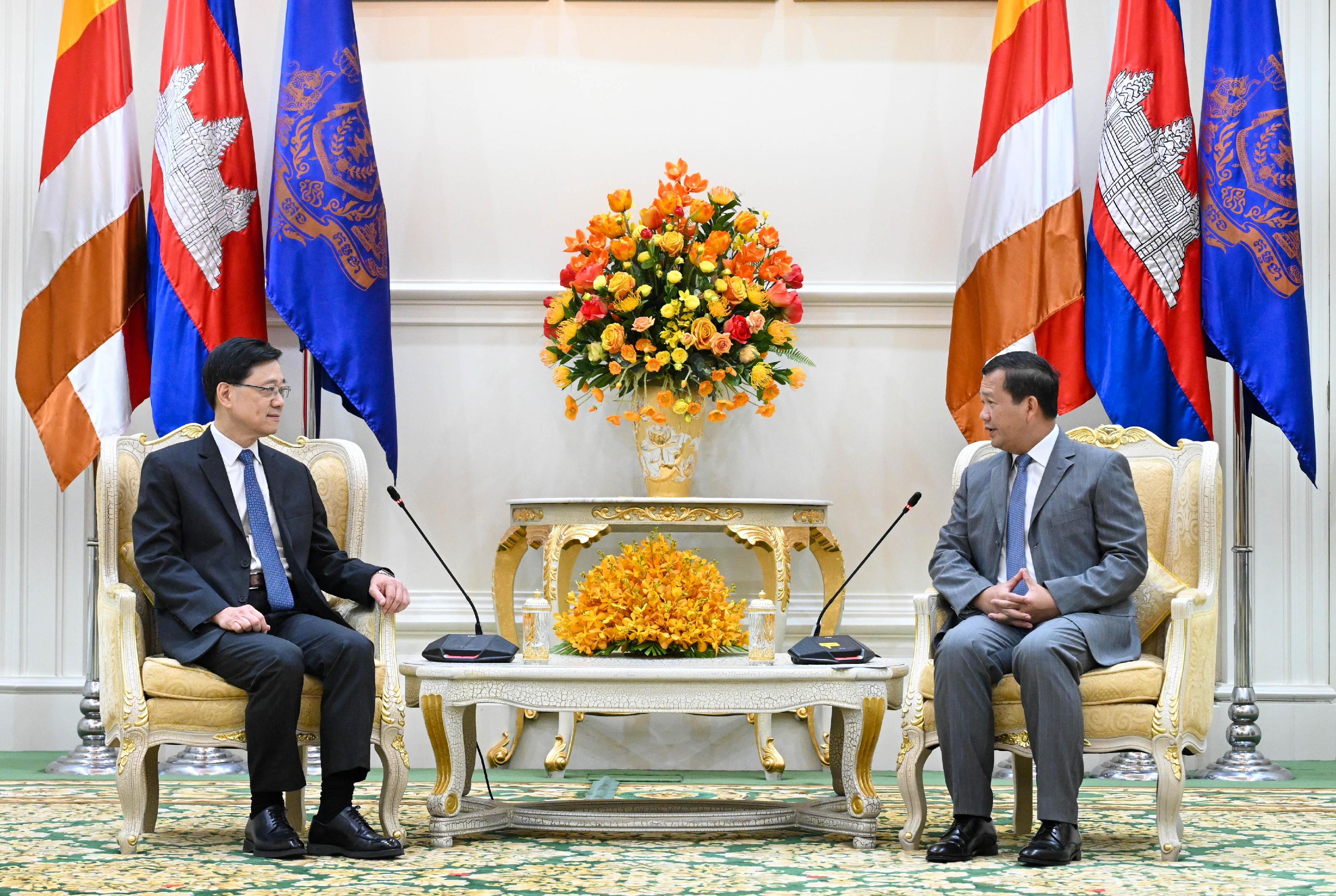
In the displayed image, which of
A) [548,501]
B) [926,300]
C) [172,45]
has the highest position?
[172,45]

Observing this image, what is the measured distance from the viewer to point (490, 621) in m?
4.92

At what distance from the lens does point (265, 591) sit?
3354mm

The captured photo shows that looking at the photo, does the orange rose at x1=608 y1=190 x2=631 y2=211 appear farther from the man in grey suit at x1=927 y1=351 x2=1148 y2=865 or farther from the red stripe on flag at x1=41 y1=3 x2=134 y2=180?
the red stripe on flag at x1=41 y1=3 x2=134 y2=180

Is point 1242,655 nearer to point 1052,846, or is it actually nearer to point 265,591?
point 1052,846

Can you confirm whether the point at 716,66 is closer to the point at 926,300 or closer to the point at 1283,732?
the point at 926,300

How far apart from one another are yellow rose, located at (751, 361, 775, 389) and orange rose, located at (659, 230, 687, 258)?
44 cm

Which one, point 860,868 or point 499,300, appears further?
point 499,300

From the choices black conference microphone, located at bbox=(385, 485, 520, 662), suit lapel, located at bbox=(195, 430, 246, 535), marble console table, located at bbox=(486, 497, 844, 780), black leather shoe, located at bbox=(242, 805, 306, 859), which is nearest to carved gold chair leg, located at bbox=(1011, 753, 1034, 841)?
marble console table, located at bbox=(486, 497, 844, 780)

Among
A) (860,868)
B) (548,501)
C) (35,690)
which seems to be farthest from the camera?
(35,690)

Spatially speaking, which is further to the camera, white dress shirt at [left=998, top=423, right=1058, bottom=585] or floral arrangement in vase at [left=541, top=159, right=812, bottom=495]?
floral arrangement in vase at [left=541, top=159, right=812, bottom=495]

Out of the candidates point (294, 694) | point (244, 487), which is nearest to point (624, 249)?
point (244, 487)

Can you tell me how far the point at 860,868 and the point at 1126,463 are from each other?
118cm

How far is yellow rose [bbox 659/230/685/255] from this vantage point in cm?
428

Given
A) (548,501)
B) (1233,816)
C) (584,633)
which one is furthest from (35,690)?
(1233,816)
